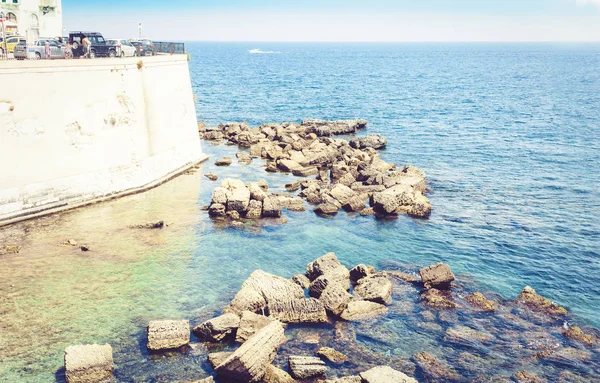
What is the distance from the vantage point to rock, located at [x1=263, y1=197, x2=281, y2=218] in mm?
28234

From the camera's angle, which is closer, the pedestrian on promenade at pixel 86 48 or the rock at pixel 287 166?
the pedestrian on promenade at pixel 86 48

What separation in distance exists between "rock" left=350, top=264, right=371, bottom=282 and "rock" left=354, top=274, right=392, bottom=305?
0.48m

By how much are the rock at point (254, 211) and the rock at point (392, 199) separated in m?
6.85

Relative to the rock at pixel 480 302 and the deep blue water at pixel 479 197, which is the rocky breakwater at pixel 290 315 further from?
the rock at pixel 480 302

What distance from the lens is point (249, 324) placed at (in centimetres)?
1711

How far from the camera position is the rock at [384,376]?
14148mm

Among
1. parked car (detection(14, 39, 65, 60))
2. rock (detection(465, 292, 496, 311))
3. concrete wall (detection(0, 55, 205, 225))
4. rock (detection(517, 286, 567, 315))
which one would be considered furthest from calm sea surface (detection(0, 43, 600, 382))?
parked car (detection(14, 39, 65, 60))

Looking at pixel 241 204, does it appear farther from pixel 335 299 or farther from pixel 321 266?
pixel 335 299

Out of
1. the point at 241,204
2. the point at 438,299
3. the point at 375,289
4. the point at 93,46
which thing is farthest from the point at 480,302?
Answer: the point at 93,46

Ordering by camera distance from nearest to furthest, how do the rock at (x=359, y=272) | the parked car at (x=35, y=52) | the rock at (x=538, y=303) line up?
the rock at (x=538, y=303) → the rock at (x=359, y=272) → the parked car at (x=35, y=52)

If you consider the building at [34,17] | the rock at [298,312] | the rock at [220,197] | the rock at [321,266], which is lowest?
the rock at [298,312]

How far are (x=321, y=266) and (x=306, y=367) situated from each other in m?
6.58

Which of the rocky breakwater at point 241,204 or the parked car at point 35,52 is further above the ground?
the parked car at point 35,52

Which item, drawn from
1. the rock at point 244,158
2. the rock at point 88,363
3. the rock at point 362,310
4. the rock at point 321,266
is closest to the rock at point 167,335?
the rock at point 88,363
